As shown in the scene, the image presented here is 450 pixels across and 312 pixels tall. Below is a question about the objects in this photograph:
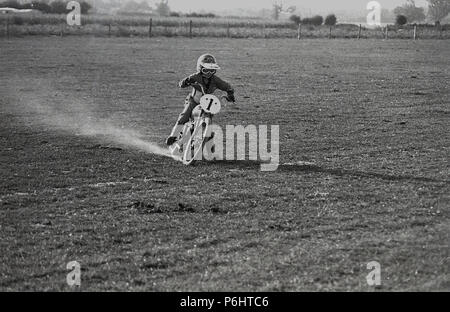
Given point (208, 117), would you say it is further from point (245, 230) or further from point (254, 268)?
point (254, 268)

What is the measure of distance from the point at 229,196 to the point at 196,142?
7.88 ft

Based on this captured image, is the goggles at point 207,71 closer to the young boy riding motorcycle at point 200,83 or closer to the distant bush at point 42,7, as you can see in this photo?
the young boy riding motorcycle at point 200,83

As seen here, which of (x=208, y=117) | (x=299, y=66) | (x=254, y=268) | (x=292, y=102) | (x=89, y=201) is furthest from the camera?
(x=299, y=66)

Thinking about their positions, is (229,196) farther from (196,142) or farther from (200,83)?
(200,83)

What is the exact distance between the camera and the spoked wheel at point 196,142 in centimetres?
1158

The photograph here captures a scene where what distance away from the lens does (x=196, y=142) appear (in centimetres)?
1167

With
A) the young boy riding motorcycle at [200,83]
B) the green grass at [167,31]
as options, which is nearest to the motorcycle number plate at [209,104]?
the young boy riding motorcycle at [200,83]

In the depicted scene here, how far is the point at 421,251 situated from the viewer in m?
7.00

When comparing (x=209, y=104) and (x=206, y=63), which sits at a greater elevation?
(x=206, y=63)

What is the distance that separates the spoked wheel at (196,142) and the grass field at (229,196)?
0.81 feet

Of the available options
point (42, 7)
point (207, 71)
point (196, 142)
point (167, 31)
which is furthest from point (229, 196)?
point (42, 7)

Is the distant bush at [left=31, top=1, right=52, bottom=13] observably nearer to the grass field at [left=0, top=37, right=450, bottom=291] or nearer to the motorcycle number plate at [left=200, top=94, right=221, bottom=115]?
the grass field at [left=0, top=37, right=450, bottom=291]

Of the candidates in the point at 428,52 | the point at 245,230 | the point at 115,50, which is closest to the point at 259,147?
the point at 245,230

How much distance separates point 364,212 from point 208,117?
3.90 meters
